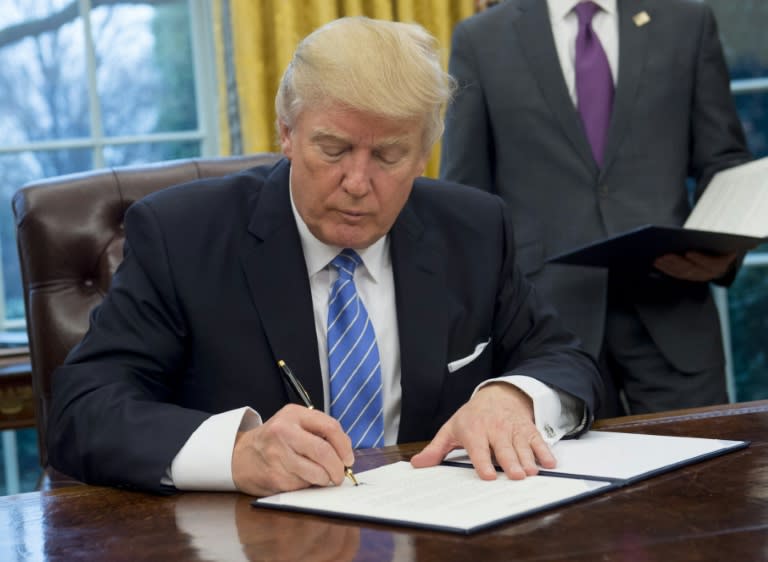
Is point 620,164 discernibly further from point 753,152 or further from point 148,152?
point 148,152

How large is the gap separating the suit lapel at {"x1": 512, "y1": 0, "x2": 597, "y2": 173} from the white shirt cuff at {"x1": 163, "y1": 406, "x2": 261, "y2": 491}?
1.60 meters

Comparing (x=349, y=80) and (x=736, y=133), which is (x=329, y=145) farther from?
(x=736, y=133)

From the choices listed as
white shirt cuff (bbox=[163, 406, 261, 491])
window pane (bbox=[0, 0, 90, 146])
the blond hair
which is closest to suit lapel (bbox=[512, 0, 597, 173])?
the blond hair

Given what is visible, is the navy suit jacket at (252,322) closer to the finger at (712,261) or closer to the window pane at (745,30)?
the finger at (712,261)

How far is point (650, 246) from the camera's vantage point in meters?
2.65

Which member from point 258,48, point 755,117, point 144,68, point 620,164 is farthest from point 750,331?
point 144,68

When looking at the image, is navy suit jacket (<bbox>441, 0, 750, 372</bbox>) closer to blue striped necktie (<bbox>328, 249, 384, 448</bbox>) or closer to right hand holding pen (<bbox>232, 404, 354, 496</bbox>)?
blue striped necktie (<bbox>328, 249, 384, 448</bbox>)

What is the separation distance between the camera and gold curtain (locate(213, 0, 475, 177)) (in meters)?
3.97

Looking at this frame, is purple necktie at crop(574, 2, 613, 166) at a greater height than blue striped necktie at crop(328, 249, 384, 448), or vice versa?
purple necktie at crop(574, 2, 613, 166)

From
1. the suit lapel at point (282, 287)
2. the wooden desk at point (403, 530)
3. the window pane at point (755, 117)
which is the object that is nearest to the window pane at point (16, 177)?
the suit lapel at point (282, 287)

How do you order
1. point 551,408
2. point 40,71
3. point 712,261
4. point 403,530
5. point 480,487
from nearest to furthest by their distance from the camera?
1. point 403,530
2. point 480,487
3. point 551,408
4. point 712,261
5. point 40,71

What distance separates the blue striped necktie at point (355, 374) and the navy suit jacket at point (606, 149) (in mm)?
1071

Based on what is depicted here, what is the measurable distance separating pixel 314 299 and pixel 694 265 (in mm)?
1185

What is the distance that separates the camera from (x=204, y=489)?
5.31 feet
